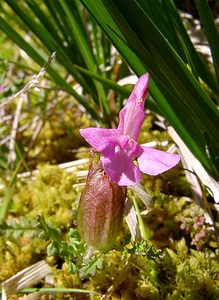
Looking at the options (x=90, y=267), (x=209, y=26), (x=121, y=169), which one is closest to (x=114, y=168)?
(x=121, y=169)

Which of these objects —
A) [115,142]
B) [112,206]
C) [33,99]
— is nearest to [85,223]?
[112,206]

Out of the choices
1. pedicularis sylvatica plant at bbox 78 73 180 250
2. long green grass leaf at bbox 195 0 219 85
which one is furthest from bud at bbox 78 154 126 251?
long green grass leaf at bbox 195 0 219 85

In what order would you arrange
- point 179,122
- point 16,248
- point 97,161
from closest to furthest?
point 97,161 → point 179,122 → point 16,248

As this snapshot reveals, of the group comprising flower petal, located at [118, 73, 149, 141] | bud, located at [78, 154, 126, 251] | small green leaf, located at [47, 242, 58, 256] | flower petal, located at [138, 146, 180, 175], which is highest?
flower petal, located at [118, 73, 149, 141]

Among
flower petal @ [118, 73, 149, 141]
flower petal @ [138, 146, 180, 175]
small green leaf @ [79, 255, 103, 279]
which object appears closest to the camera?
flower petal @ [138, 146, 180, 175]

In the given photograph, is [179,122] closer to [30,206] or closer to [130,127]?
[130,127]

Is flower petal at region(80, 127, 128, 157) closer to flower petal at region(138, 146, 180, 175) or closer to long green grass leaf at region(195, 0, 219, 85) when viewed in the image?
flower petal at region(138, 146, 180, 175)
